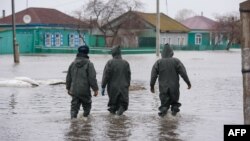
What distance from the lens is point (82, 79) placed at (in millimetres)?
10219

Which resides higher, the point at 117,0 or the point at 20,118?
the point at 117,0

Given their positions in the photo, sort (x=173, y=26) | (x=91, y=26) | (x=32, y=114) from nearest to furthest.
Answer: (x=32, y=114), (x=91, y=26), (x=173, y=26)

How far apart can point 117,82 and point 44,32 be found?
53.1m

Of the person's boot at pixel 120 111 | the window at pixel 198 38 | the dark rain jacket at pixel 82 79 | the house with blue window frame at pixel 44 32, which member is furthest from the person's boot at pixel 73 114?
the window at pixel 198 38

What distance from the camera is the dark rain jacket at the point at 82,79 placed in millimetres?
10195

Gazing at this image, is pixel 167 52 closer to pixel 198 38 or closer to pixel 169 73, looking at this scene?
pixel 169 73

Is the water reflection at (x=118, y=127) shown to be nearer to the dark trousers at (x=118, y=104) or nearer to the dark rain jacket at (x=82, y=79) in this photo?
the dark trousers at (x=118, y=104)

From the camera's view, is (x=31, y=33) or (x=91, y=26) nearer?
(x=31, y=33)

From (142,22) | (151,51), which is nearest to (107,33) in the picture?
(142,22)

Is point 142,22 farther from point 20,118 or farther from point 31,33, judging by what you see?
point 20,118

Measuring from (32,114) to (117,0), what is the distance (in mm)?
58298

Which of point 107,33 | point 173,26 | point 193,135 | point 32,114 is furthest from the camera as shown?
point 173,26

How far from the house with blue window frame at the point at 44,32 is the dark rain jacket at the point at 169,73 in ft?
155

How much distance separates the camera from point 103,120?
34.1ft
